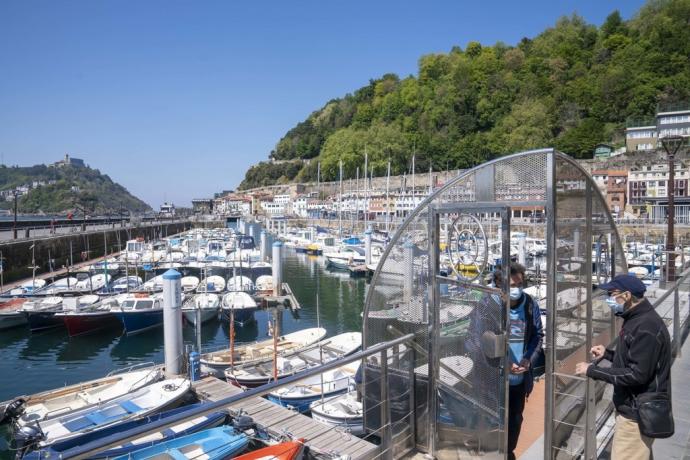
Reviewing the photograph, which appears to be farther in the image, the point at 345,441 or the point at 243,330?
the point at 243,330

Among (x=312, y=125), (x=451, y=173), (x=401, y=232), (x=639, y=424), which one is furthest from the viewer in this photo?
(x=312, y=125)

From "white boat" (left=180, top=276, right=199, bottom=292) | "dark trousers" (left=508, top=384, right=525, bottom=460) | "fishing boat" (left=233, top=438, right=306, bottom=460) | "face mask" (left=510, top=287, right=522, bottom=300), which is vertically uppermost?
"face mask" (left=510, top=287, right=522, bottom=300)

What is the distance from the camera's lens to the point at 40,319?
969 inches

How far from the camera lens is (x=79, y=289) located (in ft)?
101

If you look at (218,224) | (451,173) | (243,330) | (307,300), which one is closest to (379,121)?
(451,173)

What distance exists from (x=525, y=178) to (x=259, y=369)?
14.9 m

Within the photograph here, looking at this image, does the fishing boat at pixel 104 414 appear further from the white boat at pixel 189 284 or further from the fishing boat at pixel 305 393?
the white boat at pixel 189 284

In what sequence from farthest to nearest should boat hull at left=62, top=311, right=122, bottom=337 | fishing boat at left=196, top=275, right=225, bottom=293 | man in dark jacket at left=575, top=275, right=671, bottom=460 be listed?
fishing boat at left=196, top=275, right=225, bottom=293, boat hull at left=62, top=311, right=122, bottom=337, man in dark jacket at left=575, top=275, right=671, bottom=460

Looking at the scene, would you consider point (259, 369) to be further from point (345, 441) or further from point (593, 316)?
point (593, 316)

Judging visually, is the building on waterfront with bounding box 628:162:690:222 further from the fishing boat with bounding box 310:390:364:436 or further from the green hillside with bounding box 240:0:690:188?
the fishing boat with bounding box 310:390:364:436

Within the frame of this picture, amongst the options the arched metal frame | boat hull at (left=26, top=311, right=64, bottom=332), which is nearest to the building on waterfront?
boat hull at (left=26, top=311, right=64, bottom=332)

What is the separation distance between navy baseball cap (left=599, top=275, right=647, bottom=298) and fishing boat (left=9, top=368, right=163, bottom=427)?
1431cm

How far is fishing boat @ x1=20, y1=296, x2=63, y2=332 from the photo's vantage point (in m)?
24.5

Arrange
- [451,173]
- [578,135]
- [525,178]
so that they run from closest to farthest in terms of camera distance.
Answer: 1. [525,178]
2. [578,135]
3. [451,173]
